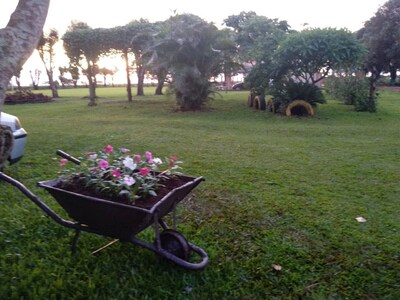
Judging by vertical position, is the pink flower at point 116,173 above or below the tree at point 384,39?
below

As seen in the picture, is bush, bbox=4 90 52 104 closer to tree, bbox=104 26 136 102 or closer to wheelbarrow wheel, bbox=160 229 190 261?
tree, bbox=104 26 136 102

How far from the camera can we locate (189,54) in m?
13.9

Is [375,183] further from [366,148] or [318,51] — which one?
[318,51]

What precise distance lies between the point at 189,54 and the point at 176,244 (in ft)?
39.9

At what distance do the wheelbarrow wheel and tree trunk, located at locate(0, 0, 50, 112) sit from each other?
4.61ft

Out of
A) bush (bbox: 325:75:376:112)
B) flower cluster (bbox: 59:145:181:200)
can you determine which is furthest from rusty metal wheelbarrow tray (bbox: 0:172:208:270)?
bush (bbox: 325:75:376:112)

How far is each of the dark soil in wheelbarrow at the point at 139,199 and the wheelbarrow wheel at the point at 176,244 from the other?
28 cm

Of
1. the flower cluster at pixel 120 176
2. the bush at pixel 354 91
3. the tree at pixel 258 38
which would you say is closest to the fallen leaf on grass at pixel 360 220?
the flower cluster at pixel 120 176

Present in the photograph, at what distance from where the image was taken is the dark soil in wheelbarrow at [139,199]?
2.38m

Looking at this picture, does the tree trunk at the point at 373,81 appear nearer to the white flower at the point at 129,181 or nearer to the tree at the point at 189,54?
the tree at the point at 189,54

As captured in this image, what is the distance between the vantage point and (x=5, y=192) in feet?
13.4

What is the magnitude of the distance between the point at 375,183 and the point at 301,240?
2.08m

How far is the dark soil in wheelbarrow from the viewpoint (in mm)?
2375

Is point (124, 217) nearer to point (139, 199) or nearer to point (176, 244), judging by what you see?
point (139, 199)
